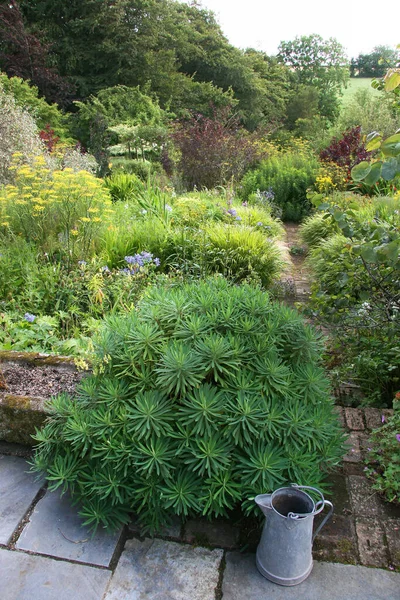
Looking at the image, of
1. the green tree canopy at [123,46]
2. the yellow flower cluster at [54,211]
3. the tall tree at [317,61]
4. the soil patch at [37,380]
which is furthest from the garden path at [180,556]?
the tall tree at [317,61]

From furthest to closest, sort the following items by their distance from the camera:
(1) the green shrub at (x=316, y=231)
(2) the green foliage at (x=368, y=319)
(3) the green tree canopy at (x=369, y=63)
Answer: (3) the green tree canopy at (x=369, y=63)
(1) the green shrub at (x=316, y=231)
(2) the green foliage at (x=368, y=319)

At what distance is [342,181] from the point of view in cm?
747

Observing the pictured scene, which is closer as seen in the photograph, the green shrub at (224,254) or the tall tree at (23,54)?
the green shrub at (224,254)

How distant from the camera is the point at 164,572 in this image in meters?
1.89

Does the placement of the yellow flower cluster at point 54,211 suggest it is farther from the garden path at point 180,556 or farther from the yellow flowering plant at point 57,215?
the garden path at point 180,556

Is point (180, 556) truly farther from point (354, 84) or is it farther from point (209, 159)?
point (354, 84)

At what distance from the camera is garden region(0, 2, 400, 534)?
1.95 meters

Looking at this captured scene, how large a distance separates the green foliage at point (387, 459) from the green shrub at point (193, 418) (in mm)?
243

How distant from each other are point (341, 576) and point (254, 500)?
47 centimetres

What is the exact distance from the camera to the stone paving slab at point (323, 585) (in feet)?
5.87

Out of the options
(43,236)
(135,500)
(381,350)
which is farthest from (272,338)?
(43,236)

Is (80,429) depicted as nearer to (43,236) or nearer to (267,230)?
(43,236)

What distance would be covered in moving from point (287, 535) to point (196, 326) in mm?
926

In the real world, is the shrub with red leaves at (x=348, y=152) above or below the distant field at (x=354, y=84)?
below
